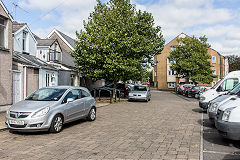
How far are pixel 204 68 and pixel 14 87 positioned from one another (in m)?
37.9

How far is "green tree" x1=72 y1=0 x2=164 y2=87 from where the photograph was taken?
19.7 m

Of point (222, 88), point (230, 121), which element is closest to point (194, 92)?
point (222, 88)

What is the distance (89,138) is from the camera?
689cm

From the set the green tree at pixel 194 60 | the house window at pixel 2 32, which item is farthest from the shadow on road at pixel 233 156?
the green tree at pixel 194 60

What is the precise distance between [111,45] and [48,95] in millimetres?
11760

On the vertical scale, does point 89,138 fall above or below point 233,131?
below

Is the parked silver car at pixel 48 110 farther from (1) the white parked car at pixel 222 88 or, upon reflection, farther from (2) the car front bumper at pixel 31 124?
(1) the white parked car at pixel 222 88

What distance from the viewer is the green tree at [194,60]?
43.7 m

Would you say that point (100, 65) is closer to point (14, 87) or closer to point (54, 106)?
point (14, 87)

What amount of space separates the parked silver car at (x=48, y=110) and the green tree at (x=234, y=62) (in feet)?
216

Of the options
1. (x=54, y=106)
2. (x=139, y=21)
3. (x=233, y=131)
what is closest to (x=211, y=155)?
(x=233, y=131)

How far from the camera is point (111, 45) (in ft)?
64.3

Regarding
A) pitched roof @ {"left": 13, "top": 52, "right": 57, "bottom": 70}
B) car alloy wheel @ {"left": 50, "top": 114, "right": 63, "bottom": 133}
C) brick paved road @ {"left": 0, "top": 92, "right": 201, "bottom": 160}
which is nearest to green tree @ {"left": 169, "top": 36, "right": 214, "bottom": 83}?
pitched roof @ {"left": 13, "top": 52, "right": 57, "bottom": 70}

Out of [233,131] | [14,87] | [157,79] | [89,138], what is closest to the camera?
[233,131]
